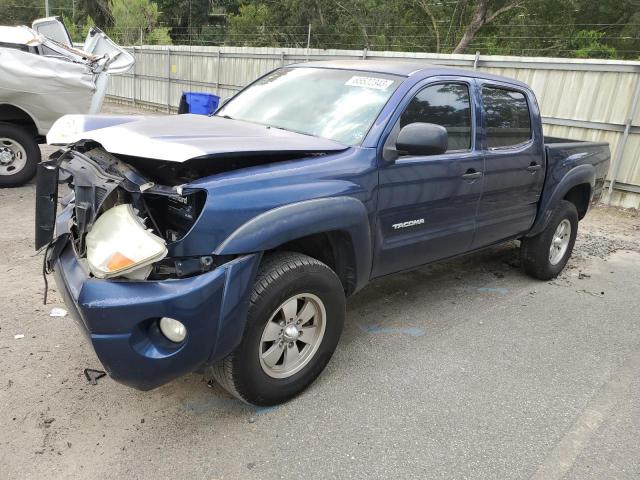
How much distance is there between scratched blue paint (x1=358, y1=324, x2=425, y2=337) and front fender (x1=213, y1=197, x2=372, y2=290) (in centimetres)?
84

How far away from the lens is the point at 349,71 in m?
3.84

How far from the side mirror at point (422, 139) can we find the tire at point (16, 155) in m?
5.80

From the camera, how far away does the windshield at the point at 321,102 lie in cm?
344

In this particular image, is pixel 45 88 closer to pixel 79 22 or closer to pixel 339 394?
pixel 339 394

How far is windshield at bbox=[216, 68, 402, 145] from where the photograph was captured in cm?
344

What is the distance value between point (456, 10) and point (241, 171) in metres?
29.0

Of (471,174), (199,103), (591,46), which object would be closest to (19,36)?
(199,103)

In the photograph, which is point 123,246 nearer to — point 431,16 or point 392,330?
point 392,330

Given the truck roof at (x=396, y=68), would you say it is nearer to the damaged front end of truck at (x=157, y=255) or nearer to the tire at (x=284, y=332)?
the damaged front end of truck at (x=157, y=255)

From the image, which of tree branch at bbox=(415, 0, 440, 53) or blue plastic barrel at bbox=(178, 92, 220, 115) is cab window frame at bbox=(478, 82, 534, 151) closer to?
blue plastic barrel at bbox=(178, 92, 220, 115)

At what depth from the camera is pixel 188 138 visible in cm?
278

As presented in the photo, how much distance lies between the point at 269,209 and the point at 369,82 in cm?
152

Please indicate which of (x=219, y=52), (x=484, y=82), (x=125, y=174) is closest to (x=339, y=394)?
(x=125, y=174)

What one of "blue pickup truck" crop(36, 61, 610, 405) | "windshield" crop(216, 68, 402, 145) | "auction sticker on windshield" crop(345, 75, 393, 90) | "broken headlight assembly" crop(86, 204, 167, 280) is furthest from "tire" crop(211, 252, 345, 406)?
"auction sticker on windshield" crop(345, 75, 393, 90)
